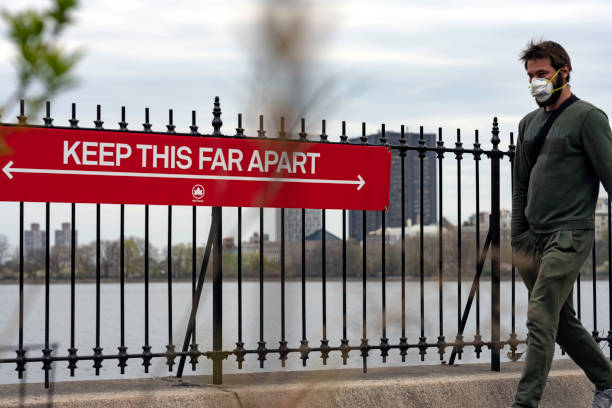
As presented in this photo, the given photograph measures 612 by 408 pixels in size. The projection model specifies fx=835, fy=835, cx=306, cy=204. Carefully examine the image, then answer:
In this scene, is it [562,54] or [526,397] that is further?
[562,54]

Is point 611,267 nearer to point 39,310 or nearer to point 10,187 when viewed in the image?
point 10,187

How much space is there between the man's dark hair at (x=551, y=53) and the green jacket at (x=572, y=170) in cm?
22

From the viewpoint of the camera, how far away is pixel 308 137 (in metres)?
1.15

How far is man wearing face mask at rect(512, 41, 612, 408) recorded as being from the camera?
3959 millimetres

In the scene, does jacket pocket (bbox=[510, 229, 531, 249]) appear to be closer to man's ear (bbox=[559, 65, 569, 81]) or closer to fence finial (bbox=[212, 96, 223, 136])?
man's ear (bbox=[559, 65, 569, 81])

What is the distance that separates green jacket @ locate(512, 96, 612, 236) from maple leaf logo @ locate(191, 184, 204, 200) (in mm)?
1789

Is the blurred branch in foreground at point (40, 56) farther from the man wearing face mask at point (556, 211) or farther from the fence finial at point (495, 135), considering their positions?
the fence finial at point (495, 135)

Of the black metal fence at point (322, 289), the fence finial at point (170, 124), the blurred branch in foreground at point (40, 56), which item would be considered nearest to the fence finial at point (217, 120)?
the black metal fence at point (322, 289)

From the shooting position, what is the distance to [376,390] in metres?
4.82

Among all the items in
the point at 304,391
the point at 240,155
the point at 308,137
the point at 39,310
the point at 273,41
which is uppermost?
the point at 240,155

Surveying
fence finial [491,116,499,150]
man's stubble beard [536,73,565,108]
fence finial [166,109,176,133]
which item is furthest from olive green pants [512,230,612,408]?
fence finial [166,109,176,133]

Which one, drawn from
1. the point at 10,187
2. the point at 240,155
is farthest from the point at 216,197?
the point at 10,187

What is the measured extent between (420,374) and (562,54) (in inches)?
85.6

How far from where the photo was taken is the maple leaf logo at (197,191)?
15.4 ft
